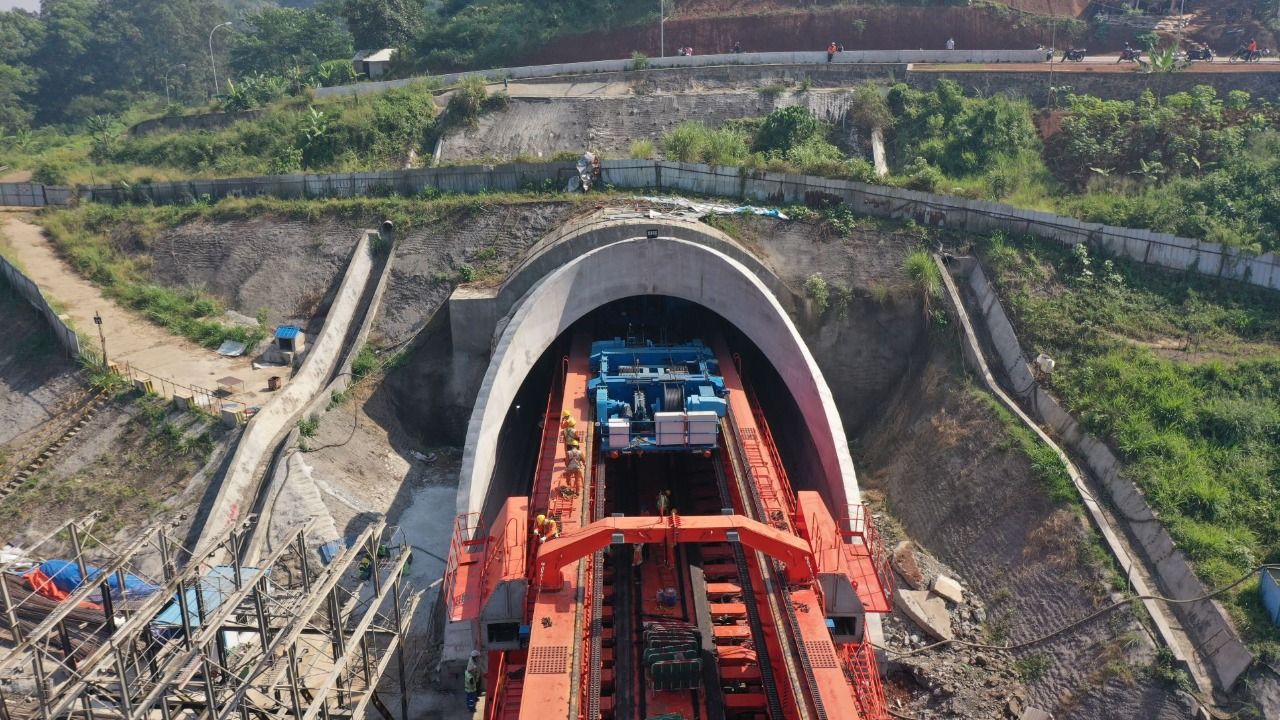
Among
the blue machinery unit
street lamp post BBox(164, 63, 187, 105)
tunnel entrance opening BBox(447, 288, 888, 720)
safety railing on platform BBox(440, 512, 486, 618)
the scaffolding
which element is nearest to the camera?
the scaffolding

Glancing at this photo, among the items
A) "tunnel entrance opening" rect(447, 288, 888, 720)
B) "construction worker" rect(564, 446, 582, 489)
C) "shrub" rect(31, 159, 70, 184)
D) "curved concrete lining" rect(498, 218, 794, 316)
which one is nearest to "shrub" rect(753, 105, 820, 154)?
"curved concrete lining" rect(498, 218, 794, 316)

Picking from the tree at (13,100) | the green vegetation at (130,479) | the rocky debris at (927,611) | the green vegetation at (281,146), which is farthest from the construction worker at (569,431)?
→ the tree at (13,100)

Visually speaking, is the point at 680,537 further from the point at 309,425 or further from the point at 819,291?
the point at 819,291

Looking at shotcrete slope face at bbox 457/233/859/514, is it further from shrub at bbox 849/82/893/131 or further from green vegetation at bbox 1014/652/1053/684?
shrub at bbox 849/82/893/131

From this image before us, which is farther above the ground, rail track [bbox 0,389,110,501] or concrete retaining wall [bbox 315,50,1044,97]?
concrete retaining wall [bbox 315,50,1044,97]

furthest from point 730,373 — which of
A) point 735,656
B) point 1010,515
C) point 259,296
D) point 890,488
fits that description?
point 259,296

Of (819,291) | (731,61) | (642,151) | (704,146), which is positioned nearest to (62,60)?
(731,61)

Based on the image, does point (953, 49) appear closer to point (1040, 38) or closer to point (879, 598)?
point (1040, 38)

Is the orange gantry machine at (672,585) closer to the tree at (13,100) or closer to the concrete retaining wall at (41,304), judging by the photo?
the concrete retaining wall at (41,304)
